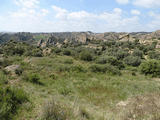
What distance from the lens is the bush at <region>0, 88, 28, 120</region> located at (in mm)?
2562

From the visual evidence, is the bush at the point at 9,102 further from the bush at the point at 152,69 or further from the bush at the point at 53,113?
the bush at the point at 152,69

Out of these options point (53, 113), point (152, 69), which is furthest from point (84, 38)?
point (53, 113)

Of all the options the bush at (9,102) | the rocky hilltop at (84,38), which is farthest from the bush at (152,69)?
the rocky hilltop at (84,38)

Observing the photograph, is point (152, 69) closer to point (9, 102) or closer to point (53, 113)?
point (53, 113)

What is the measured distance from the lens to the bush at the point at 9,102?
2.56m

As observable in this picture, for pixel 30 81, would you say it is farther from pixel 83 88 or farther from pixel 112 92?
pixel 112 92

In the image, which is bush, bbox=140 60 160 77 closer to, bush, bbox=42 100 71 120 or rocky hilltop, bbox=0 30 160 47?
bush, bbox=42 100 71 120

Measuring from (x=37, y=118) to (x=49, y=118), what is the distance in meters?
0.36

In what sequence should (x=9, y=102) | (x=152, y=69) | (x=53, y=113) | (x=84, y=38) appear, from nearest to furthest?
(x=53, y=113) → (x=9, y=102) → (x=152, y=69) → (x=84, y=38)

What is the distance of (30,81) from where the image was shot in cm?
763

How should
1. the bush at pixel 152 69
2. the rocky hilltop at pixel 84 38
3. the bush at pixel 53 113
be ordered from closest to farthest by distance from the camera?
the bush at pixel 53 113, the bush at pixel 152 69, the rocky hilltop at pixel 84 38

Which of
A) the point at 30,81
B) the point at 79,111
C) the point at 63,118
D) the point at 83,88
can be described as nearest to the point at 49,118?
the point at 63,118

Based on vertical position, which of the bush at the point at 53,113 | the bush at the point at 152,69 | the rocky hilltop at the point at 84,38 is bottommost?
the bush at the point at 152,69

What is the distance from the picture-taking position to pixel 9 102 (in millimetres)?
2967
